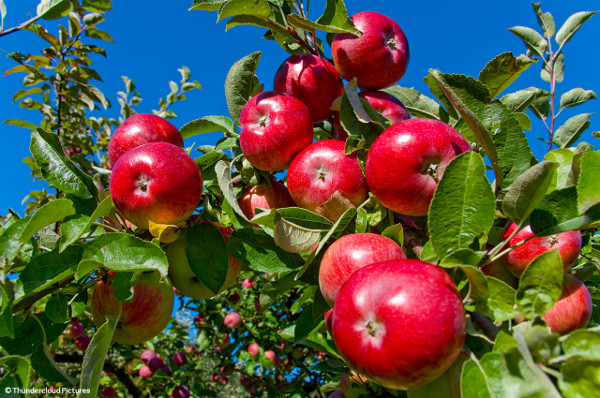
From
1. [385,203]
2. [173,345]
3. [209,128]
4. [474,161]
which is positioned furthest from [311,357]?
[474,161]

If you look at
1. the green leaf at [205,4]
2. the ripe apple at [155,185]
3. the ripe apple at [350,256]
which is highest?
the green leaf at [205,4]

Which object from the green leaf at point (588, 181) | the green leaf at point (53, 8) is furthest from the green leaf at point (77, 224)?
the green leaf at point (53, 8)

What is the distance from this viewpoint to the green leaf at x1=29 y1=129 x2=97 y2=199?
1239mm

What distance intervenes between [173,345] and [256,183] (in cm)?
411

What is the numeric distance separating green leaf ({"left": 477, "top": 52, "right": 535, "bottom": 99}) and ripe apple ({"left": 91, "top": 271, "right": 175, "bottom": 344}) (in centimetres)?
117

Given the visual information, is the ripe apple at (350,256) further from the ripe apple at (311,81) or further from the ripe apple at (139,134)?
the ripe apple at (139,134)

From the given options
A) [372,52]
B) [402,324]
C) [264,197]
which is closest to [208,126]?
[264,197]

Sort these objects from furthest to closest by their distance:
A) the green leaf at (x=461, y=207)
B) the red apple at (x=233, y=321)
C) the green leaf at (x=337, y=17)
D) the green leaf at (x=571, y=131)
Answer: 1. the red apple at (x=233, y=321)
2. the green leaf at (x=571, y=131)
3. the green leaf at (x=337, y=17)
4. the green leaf at (x=461, y=207)

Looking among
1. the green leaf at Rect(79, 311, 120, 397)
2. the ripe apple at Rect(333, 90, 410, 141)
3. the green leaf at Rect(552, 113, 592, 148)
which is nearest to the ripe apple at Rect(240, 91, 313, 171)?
the ripe apple at Rect(333, 90, 410, 141)

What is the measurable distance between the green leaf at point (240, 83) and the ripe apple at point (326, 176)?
0.47 metres

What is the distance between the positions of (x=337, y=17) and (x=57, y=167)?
97 cm

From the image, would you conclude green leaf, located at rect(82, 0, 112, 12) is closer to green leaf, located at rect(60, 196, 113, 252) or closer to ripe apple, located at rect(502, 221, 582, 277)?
green leaf, located at rect(60, 196, 113, 252)

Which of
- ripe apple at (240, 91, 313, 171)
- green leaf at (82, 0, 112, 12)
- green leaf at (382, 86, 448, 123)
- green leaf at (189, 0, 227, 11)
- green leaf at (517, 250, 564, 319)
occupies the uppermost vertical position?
green leaf at (82, 0, 112, 12)

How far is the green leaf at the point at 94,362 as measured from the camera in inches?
35.9
